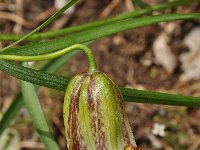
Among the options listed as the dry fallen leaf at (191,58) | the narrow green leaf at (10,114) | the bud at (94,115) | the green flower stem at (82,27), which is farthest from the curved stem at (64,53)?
the dry fallen leaf at (191,58)

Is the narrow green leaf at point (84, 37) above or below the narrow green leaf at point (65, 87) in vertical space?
above

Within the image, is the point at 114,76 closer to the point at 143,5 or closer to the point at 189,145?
the point at 189,145

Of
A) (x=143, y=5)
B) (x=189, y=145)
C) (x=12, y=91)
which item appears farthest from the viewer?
(x=12, y=91)

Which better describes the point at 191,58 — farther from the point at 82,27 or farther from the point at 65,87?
the point at 65,87

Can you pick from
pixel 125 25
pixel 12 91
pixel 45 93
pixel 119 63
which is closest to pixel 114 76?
pixel 119 63

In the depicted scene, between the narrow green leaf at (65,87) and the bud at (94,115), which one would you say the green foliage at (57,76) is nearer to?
the narrow green leaf at (65,87)

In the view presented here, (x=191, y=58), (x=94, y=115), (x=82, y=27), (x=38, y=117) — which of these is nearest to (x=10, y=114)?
(x=38, y=117)

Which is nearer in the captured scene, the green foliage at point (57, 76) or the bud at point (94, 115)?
the bud at point (94, 115)
